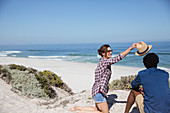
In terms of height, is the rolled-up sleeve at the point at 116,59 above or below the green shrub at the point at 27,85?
above

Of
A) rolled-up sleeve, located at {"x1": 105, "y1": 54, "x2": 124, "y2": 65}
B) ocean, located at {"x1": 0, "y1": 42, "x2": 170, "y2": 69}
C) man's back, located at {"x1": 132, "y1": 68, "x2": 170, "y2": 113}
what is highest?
rolled-up sleeve, located at {"x1": 105, "y1": 54, "x2": 124, "y2": 65}

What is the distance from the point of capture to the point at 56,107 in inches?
199

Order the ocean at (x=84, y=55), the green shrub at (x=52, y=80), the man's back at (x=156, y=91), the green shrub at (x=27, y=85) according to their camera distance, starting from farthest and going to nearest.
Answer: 1. the ocean at (x=84, y=55)
2. the green shrub at (x=52, y=80)
3. the green shrub at (x=27, y=85)
4. the man's back at (x=156, y=91)

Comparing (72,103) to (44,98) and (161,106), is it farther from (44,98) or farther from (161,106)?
(161,106)

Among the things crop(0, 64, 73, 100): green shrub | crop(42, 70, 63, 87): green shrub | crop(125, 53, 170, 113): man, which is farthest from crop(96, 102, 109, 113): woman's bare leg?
crop(42, 70, 63, 87): green shrub

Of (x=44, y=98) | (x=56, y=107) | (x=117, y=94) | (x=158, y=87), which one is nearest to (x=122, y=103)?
(x=117, y=94)

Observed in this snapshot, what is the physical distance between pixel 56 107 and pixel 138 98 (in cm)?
277

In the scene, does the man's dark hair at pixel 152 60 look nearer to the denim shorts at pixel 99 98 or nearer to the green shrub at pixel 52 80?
the denim shorts at pixel 99 98

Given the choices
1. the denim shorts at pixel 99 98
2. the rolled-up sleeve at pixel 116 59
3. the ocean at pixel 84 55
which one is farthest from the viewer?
the ocean at pixel 84 55

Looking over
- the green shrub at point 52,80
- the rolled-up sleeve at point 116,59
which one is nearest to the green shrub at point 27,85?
the green shrub at point 52,80

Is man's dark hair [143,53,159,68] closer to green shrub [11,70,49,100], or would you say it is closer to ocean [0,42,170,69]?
green shrub [11,70,49,100]

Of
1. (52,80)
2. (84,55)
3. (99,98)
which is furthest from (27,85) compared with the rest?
(84,55)

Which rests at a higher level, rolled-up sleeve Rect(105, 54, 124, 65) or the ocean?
rolled-up sleeve Rect(105, 54, 124, 65)

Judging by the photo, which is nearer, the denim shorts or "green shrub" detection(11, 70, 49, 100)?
the denim shorts
